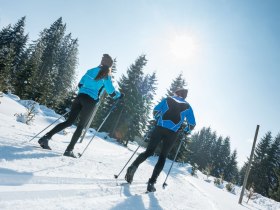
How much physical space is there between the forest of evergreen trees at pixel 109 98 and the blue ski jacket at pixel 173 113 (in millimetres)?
5705

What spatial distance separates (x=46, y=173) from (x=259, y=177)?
53034mm

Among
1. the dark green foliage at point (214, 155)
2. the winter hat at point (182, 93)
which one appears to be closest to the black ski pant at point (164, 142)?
the winter hat at point (182, 93)

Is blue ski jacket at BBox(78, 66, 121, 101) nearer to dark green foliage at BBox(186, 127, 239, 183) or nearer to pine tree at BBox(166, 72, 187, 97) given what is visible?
pine tree at BBox(166, 72, 187, 97)

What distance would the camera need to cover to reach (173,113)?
5.11 m

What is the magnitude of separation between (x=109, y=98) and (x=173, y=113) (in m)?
31.3

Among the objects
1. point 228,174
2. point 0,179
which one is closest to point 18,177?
point 0,179

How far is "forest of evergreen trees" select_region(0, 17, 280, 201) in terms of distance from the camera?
3241cm

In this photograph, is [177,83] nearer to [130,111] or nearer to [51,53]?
[130,111]

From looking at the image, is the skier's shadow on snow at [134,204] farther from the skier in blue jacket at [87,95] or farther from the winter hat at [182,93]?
the winter hat at [182,93]

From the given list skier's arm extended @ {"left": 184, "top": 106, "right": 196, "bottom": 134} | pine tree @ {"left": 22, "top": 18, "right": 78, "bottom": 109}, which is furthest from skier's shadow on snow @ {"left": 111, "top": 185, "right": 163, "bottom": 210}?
pine tree @ {"left": 22, "top": 18, "right": 78, "bottom": 109}

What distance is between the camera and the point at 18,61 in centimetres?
5500

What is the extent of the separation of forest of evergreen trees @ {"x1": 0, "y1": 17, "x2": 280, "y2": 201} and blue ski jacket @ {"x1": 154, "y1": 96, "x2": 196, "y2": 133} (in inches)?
225

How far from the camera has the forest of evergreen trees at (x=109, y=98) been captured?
106 feet

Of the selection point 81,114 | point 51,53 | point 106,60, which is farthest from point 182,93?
point 51,53
